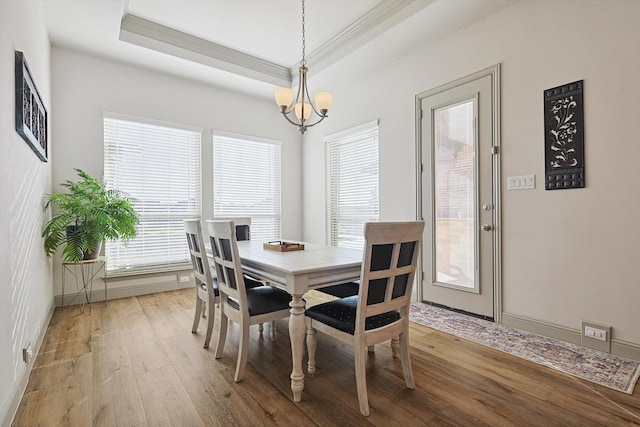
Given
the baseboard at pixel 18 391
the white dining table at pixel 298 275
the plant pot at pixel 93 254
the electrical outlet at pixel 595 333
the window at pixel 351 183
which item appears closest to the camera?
the baseboard at pixel 18 391

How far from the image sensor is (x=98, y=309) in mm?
3547

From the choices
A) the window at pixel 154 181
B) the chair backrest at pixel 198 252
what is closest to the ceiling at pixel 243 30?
the window at pixel 154 181

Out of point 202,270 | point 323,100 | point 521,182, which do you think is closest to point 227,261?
point 202,270

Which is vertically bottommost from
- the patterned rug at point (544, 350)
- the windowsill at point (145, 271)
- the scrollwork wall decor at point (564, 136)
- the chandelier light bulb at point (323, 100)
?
the patterned rug at point (544, 350)

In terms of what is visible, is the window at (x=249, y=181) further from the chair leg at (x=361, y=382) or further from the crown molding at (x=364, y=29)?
the chair leg at (x=361, y=382)

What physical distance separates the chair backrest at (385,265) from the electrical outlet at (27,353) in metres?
2.01

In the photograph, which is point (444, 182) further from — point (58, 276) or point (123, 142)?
point (58, 276)

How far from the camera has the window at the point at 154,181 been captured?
4.00m

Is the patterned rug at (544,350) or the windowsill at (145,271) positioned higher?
the windowsill at (145,271)

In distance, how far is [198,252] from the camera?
2594 millimetres

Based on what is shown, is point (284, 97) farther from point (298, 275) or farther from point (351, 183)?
point (351, 183)

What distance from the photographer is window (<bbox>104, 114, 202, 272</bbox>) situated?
4.00 metres

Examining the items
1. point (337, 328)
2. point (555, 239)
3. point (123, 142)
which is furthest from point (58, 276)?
point (555, 239)

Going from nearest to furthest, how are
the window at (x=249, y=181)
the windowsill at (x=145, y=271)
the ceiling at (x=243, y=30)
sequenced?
the ceiling at (x=243, y=30), the windowsill at (x=145, y=271), the window at (x=249, y=181)
